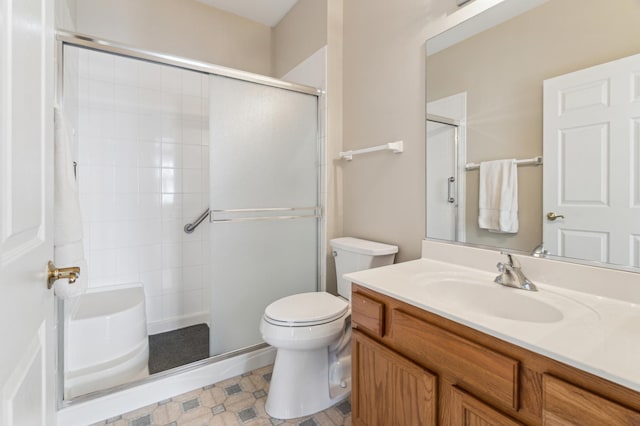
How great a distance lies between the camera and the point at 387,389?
3.57ft

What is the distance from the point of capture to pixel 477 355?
82cm

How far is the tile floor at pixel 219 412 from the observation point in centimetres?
147

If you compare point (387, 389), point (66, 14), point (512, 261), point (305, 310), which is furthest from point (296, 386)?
point (66, 14)

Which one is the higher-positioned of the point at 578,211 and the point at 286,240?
the point at 578,211

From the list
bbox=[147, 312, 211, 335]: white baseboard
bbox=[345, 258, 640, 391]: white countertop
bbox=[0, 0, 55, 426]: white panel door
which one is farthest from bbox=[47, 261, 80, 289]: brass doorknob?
bbox=[147, 312, 211, 335]: white baseboard

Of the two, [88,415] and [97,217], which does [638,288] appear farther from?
[97,217]

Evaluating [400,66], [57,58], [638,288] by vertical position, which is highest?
[400,66]

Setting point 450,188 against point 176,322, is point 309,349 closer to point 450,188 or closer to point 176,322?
point 450,188

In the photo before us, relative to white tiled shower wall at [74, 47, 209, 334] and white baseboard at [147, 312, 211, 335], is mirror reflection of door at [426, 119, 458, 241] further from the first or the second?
white baseboard at [147, 312, 211, 335]

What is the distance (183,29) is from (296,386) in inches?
105

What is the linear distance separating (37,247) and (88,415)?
1.31m

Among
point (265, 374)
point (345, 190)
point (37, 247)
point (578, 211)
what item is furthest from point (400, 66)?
point (265, 374)

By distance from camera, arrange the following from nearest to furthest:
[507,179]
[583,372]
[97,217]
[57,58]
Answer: [583,372] → [507,179] → [57,58] → [97,217]

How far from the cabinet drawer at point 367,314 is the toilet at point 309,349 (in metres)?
0.29
